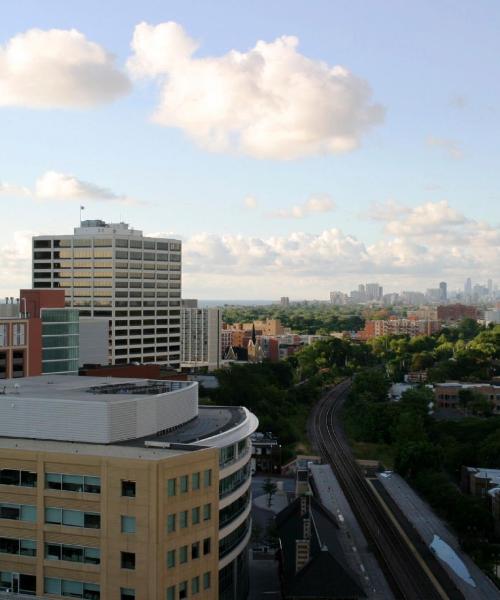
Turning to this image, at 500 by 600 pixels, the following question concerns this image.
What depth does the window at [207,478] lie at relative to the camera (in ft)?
126

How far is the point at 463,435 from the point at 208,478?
66.1 m

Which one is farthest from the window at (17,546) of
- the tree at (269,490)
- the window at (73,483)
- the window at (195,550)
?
the tree at (269,490)

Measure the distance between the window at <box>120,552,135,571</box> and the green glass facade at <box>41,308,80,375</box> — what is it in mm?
54059

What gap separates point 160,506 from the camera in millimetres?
35531

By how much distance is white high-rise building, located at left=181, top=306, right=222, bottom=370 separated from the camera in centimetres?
18438

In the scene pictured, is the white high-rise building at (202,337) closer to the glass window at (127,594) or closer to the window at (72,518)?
the window at (72,518)

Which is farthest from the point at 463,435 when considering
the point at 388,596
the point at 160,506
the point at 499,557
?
the point at 160,506

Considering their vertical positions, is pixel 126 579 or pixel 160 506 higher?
pixel 160 506

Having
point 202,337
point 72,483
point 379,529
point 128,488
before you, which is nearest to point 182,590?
point 128,488

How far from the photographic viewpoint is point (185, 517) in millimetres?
37062

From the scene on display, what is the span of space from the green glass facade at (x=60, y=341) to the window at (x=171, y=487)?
54.5m

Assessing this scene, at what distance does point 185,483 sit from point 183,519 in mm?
1728

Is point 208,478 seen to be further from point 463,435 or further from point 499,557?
point 463,435

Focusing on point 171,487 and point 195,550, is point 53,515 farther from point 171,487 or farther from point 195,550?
point 195,550
